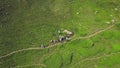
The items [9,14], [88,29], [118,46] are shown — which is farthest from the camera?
[9,14]

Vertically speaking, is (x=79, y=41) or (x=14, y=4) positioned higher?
(x=14, y=4)

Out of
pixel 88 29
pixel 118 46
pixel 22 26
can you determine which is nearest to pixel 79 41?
pixel 88 29

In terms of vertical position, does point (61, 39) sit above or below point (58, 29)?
below

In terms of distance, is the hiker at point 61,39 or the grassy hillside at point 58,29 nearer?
the grassy hillside at point 58,29

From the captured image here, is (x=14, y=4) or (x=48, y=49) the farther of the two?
(x=14, y=4)

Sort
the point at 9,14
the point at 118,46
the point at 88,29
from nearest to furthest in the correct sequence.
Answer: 1. the point at 118,46
2. the point at 88,29
3. the point at 9,14

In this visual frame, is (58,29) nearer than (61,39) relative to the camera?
No

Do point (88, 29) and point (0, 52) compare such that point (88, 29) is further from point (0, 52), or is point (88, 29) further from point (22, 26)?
point (0, 52)

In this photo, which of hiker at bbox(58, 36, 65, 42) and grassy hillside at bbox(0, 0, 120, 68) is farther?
hiker at bbox(58, 36, 65, 42)
